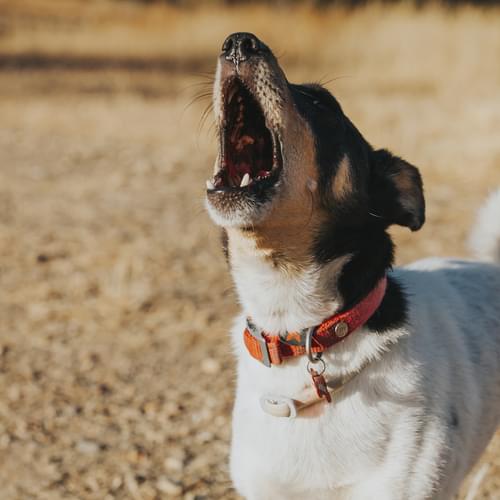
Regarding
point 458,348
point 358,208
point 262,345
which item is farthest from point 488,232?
point 262,345

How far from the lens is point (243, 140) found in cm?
279

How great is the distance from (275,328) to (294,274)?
192mm

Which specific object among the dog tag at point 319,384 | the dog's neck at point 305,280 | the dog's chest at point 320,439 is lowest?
the dog's chest at point 320,439

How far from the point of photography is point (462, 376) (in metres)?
2.76

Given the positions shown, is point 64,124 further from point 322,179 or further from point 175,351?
point 322,179

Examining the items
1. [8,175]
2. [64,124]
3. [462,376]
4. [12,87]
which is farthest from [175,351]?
[12,87]

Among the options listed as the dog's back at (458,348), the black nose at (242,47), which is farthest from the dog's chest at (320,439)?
the black nose at (242,47)

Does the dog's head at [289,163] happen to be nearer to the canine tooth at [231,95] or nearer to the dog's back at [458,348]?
the canine tooth at [231,95]

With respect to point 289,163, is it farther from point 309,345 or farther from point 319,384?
point 319,384

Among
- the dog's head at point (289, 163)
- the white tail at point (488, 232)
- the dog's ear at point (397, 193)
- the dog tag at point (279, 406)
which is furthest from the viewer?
the white tail at point (488, 232)

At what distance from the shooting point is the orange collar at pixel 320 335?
2.53 metres

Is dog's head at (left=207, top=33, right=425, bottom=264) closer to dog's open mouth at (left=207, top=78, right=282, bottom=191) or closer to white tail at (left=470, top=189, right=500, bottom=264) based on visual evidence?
dog's open mouth at (left=207, top=78, right=282, bottom=191)

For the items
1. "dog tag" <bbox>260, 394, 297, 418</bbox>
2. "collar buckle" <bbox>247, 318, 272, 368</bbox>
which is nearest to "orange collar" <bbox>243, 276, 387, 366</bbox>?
"collar buckle" <bbox>247, 318, 272, 368</bbox>

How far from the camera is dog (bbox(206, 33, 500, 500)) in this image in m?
2.54
